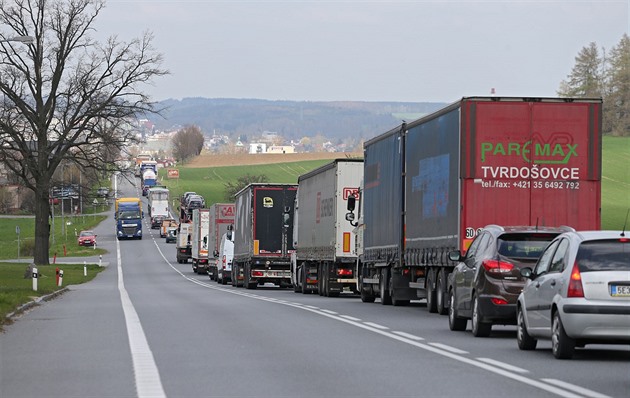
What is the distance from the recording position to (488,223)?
2392 centimetres

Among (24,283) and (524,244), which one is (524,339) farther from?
(24,283)

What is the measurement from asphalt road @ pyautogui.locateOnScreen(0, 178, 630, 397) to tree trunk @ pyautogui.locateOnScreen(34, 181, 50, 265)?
3908 centimetres

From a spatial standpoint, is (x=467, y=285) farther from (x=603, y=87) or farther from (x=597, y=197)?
(x=603, y=87)

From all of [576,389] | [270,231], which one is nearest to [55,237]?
[270,231]

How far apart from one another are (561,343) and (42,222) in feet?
175

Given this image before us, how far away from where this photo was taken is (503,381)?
1266 centimetres

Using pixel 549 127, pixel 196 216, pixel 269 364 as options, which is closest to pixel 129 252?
pixel 196 216

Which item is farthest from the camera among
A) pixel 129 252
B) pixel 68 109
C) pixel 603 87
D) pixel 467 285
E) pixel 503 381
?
pixel 603 87

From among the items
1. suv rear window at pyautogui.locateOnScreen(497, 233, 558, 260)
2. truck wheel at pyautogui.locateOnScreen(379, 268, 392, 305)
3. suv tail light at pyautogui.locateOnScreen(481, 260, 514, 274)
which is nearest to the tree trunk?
truck wheel at pyautogui.locateOnScreen(379, 268, 392, 305)

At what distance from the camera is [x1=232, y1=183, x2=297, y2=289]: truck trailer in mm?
47844

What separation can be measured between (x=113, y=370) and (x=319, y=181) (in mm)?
26335

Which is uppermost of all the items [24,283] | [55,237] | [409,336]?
[55,237]

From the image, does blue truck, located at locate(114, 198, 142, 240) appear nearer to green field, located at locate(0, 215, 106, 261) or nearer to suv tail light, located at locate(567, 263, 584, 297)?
green field, located at locate(0, 215, 106, 261)

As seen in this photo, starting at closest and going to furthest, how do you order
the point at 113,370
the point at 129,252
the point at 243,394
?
the point at 243,394
the point at 113,370
the point at 129,252
